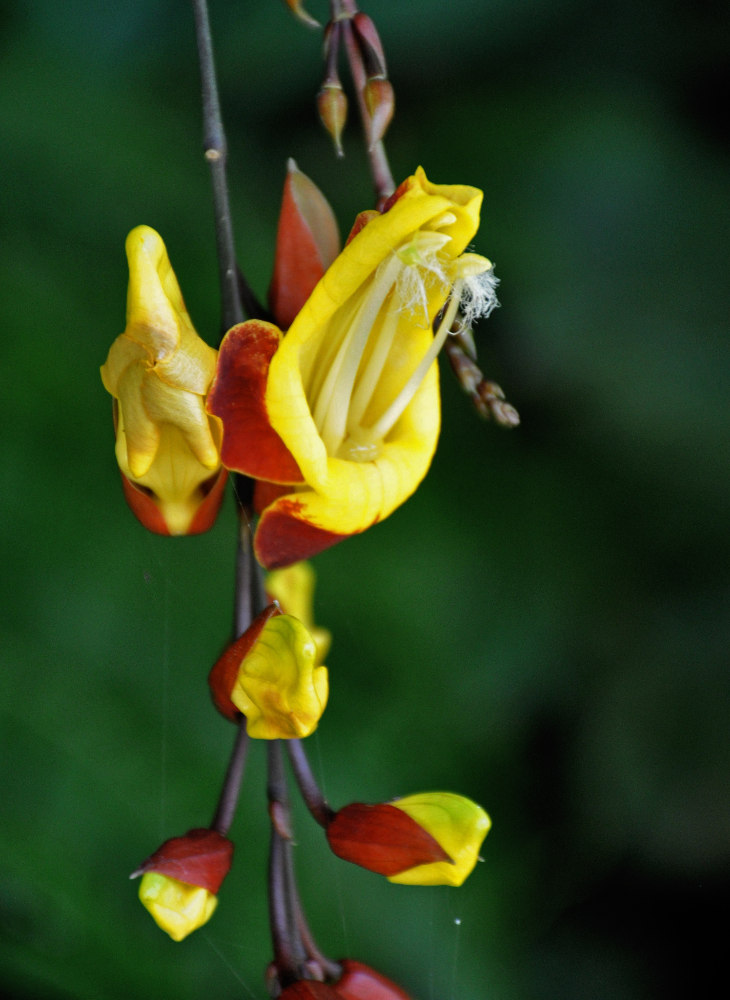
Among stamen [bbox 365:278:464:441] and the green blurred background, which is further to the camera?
the green blurred background

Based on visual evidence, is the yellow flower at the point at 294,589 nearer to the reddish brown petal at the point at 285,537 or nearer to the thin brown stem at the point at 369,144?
the reddish brown petal at the point at 285,537

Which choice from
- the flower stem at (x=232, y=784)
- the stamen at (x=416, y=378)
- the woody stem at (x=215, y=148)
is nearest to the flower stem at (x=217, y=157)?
the woody stem at (x=215, y=148)

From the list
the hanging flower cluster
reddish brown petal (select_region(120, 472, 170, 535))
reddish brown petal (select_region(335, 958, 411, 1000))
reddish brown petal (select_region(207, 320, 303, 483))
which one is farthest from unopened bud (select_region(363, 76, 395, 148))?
reddish brown petal (select_region(335, 958, 411, 1000))

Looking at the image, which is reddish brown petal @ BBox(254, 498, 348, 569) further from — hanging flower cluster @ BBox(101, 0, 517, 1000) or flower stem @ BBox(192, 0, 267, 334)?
flower stem @ BBox(192, 0, 267, 334)

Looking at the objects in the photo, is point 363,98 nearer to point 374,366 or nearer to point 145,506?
point 374,366

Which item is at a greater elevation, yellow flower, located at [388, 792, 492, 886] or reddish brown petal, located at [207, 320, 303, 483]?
reddish brown petal, located at [207, 320, 303, 483]

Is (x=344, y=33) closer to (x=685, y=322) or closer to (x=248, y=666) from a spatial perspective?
(x=248, y=666)

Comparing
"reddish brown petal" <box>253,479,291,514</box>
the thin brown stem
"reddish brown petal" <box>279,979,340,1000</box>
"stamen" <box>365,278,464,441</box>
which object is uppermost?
the thin brown stem

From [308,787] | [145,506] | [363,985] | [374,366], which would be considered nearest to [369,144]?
[374,366]
